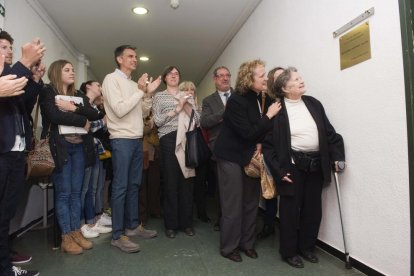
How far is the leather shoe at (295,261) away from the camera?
200cm

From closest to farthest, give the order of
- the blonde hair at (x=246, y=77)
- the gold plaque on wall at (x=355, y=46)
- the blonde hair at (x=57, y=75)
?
the gold plaque on wall at (x=355, y=46)
the blonde hair at (x=246, y=77)
the blonde hair at (x=57, y=75)

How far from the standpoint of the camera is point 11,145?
1.62 meters

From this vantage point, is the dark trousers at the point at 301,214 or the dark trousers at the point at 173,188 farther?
the dark trousers at the point at 173,188

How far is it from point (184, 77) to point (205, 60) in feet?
4.95

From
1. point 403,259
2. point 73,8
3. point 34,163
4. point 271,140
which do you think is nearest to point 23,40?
point 73,8

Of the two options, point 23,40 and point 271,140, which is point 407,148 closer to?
point 271,140

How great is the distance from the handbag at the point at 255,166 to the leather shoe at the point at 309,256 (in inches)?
25.2

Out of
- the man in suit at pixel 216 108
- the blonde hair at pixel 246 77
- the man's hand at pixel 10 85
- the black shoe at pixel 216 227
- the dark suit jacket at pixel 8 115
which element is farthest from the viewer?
the black shoe at pixel 216 227

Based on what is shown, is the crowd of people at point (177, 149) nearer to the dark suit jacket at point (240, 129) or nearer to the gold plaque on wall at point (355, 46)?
the dark suit jacket at point (240, 129)

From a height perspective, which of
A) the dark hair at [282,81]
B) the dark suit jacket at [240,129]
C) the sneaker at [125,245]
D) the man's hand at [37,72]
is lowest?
the sneaker at [125,245]

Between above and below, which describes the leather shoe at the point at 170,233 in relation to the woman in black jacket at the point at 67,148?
below

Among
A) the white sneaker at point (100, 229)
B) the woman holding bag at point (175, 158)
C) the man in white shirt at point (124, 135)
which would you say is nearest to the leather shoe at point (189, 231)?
the woman holding bag at point (175, 158)

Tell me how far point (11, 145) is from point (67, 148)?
61 centimetres

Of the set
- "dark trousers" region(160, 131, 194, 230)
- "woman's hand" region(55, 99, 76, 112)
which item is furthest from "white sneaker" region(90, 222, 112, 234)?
"woman's hand" region(55, 99, 76, 112)
